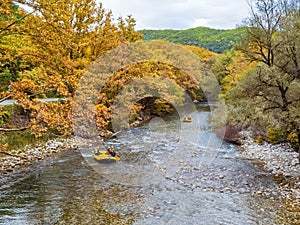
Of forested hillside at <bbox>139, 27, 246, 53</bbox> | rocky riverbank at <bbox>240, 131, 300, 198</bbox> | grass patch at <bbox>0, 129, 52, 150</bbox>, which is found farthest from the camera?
forested hillside at <bbox>139, 27, 246, 53</bbox>

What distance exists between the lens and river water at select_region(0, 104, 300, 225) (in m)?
8.11

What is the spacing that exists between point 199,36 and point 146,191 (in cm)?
10812

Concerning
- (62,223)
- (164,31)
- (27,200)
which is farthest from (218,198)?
(164,31)

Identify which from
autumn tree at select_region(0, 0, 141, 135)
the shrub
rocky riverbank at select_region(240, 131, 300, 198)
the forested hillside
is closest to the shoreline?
rocky riverbank at select_region(240, 131, 300, 198)

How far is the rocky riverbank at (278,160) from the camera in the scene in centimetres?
1099

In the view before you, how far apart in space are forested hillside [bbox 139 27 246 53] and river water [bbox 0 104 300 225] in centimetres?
8245

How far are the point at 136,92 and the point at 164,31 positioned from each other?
337 ft

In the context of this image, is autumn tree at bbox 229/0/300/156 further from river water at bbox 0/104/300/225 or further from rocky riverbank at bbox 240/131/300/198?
river water at bbox 0/104/300/225

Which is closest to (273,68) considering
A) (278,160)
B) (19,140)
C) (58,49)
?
(278,160)

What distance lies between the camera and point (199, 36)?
111938 millimetres

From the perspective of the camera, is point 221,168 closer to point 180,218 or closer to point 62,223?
point 180,218

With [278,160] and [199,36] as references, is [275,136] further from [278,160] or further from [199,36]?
[199,36]

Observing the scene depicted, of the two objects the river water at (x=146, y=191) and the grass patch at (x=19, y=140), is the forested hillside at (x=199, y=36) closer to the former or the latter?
the grass patch at (x=19, y=140)

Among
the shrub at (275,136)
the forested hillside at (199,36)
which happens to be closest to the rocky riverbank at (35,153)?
the shrub at (275,136)
